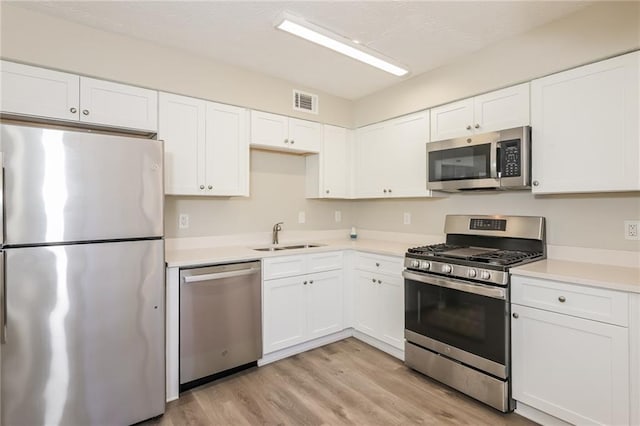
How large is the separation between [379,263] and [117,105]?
2344 millimetres

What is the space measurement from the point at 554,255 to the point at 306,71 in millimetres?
2442

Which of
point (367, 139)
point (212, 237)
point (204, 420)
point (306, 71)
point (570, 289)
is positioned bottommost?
point (204, 420)

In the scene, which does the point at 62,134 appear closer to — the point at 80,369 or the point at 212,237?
the point at 80,369

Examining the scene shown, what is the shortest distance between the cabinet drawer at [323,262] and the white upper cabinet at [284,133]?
3.52 feet

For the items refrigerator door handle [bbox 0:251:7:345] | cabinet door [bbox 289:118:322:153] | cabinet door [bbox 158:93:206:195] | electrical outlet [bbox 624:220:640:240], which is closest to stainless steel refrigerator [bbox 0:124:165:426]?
refrigerator door handle [bbox 0:251:7:345]

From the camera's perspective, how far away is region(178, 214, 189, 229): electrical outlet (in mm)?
2885

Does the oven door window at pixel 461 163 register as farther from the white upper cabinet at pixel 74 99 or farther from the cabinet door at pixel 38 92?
the cabinet door at pixel 38 92

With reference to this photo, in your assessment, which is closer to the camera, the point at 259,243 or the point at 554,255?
the point at 554,255

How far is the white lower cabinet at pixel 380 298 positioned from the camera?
2803 mm

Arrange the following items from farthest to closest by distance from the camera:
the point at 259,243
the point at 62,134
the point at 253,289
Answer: the point at 259,243, the point at 253,289, the point at 62,134

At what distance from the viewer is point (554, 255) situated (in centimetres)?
241

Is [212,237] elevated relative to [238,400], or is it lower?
elevated

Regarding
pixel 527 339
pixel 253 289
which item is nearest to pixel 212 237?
pixel 253 289

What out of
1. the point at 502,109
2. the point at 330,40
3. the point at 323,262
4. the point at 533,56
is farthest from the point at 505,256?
the point at 330,40
